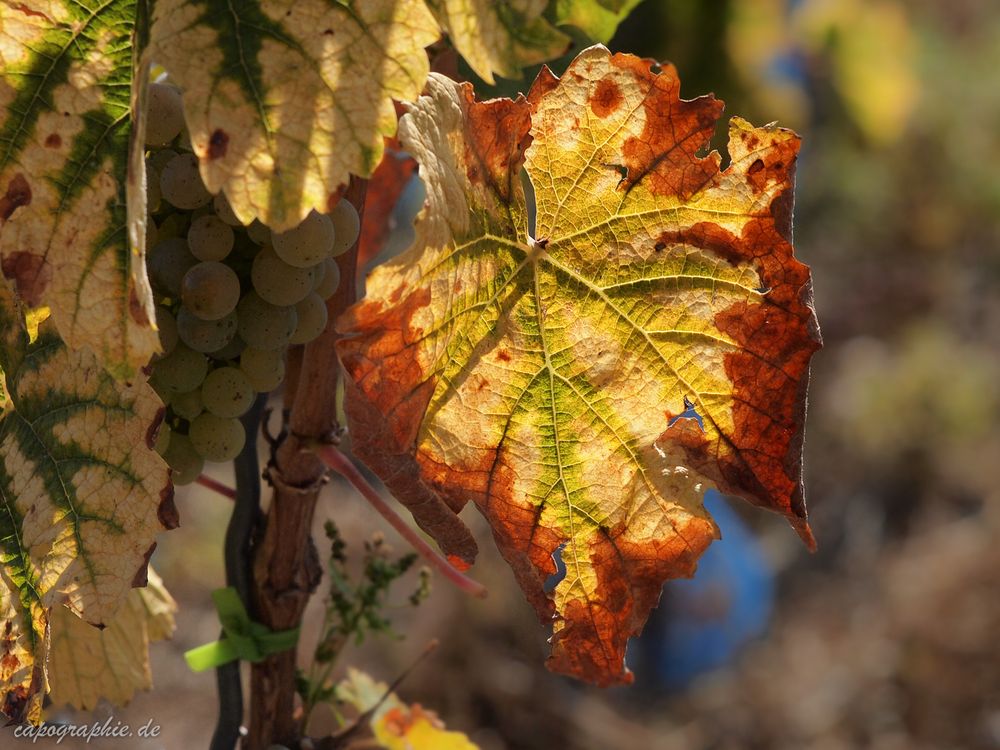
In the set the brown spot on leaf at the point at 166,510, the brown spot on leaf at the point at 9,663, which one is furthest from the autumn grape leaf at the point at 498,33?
the brown spot on leaf at the point at 9,663

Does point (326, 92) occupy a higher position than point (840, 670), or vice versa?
point (326, 92)

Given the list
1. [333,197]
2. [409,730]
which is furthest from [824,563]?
[333,197]

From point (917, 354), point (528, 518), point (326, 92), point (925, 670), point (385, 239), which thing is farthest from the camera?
point (917, 354)

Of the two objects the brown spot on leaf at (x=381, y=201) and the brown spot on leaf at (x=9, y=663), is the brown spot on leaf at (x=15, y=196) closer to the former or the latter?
the brown spot on leaf at (x=9, y=663)

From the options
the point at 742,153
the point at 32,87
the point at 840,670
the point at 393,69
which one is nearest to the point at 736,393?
the point at 742,153

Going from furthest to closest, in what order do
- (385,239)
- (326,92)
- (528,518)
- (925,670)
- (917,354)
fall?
(917,354), (925,670), (385,239), (528,518), (326,92)

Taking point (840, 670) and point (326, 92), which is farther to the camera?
point (840, 670)

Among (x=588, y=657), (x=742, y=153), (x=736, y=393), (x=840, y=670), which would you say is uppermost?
(x=742, y=153)

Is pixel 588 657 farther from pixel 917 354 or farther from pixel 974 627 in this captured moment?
pixel 917 354
